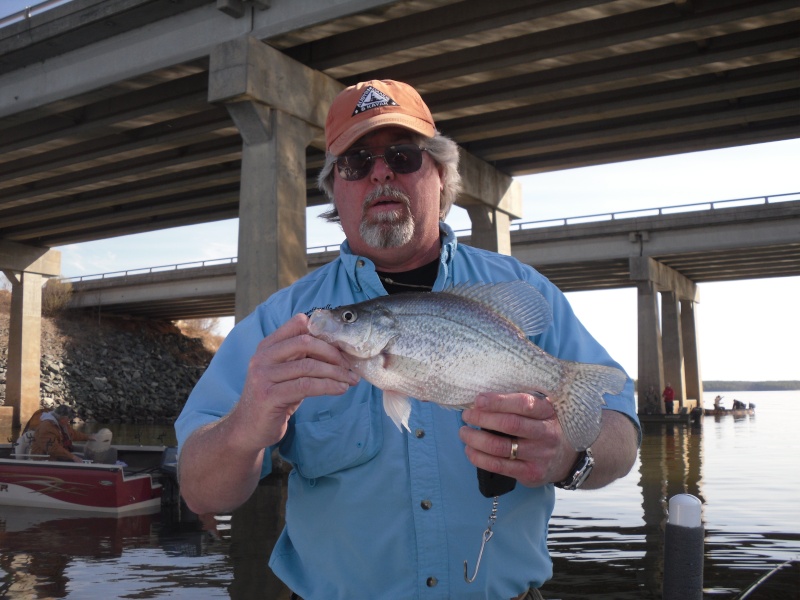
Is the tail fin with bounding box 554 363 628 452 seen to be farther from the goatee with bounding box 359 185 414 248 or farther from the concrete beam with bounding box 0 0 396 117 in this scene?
the concrete beam with bounding box 0 0 396 117

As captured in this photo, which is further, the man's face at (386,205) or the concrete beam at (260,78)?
the concrete beam at (260,78)

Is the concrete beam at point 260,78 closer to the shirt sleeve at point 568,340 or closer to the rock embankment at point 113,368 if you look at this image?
the shirt sleeve at point 568,340

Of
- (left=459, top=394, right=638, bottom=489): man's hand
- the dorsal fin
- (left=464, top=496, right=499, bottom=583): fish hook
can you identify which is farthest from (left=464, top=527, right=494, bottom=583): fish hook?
the dorsal fin

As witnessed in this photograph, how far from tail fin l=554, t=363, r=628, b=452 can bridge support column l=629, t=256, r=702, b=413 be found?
44.3 m

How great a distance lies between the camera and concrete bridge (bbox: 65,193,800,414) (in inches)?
1628

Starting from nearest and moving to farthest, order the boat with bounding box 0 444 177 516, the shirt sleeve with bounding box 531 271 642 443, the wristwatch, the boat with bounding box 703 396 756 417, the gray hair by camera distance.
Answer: the wristwatch → the shirt sleeve with bounding box 531 271 642 443 → the gray hair → the boat with bounding box 0 444 177 516 → the boat with bounding box 703 396 756 417

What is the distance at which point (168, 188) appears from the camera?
2848cm

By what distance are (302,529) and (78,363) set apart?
57665 mm

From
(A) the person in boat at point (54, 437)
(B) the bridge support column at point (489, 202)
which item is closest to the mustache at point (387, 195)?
(A) the person in boat at point (54, 437)

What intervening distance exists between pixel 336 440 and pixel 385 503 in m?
0.32

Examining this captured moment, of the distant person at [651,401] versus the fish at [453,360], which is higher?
the fish at [453,360]

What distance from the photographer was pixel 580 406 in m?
2.71

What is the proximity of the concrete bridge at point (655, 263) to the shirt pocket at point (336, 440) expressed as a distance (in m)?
38.0

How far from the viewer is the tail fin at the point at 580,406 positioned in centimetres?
270
